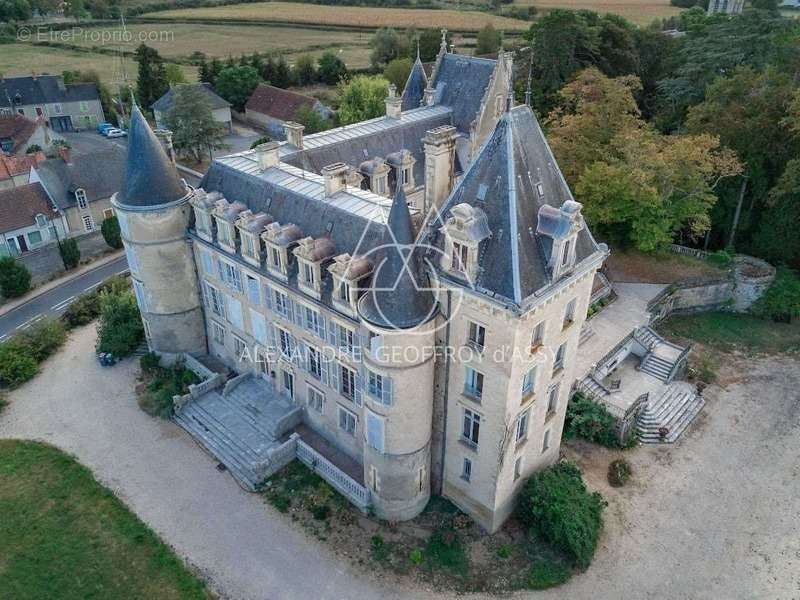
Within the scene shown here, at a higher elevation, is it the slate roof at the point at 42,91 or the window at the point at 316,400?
the slate roof at the point at 42,91

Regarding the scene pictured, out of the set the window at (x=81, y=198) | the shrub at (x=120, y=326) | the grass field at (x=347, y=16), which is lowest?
the shrub at (x=120, y=326)

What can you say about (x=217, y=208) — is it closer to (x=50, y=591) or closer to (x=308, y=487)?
(x=308, y=487)

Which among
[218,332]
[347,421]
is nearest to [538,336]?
[347,421]

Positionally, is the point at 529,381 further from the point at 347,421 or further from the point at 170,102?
the point at 170,102

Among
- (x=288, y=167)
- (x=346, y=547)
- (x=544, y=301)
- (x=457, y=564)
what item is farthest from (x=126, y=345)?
(x=544, y=301)

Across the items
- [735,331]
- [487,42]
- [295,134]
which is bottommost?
[735,331]

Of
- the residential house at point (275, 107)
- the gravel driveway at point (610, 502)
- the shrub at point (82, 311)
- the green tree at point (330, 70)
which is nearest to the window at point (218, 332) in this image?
the gravel driveway at point (610, 502)

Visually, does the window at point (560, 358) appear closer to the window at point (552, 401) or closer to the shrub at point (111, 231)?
the window at point (552, 401)
